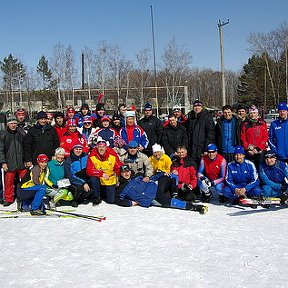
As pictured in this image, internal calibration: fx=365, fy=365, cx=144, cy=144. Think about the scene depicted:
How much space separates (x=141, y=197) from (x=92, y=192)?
95 centimetres

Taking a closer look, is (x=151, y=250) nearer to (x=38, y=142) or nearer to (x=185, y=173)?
(x=185, y=173)

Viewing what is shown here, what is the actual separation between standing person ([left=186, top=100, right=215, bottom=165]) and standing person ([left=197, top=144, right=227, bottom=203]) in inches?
13.9

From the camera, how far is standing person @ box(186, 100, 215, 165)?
6.96 meters

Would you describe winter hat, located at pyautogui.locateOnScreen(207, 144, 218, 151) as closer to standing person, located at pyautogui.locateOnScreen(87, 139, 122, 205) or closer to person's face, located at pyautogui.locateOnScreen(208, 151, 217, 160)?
person's face, located at pyautogui.locateOnScreen(208, 151, 217, 160)

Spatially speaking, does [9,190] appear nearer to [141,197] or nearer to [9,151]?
[9,151]

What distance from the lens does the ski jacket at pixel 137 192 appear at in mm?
6441

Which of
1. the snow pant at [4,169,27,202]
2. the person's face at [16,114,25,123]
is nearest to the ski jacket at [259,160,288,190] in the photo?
the snow pant at [4,169,27,202]

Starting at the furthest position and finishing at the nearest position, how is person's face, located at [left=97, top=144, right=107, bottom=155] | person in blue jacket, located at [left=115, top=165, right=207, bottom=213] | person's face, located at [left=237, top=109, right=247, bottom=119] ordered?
person's face, located at [left=237, top=109, right=247, bottom=119] < person's face, located at [left=97, top=144, right=107, bottom=155] < person in blue jacket, located at [left=115, top=165, right=207, bottom=213]

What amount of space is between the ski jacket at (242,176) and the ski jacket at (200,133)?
797mm

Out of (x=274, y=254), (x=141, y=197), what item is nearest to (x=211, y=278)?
(x=274, y=254)

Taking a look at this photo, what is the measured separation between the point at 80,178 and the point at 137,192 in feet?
3.63

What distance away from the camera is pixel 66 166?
675 cm

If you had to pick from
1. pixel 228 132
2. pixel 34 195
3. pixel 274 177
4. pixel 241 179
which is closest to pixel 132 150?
pixel 228 132

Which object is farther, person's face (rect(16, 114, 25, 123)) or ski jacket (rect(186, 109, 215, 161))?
person's face (rect(16, 114, 25, 123))
